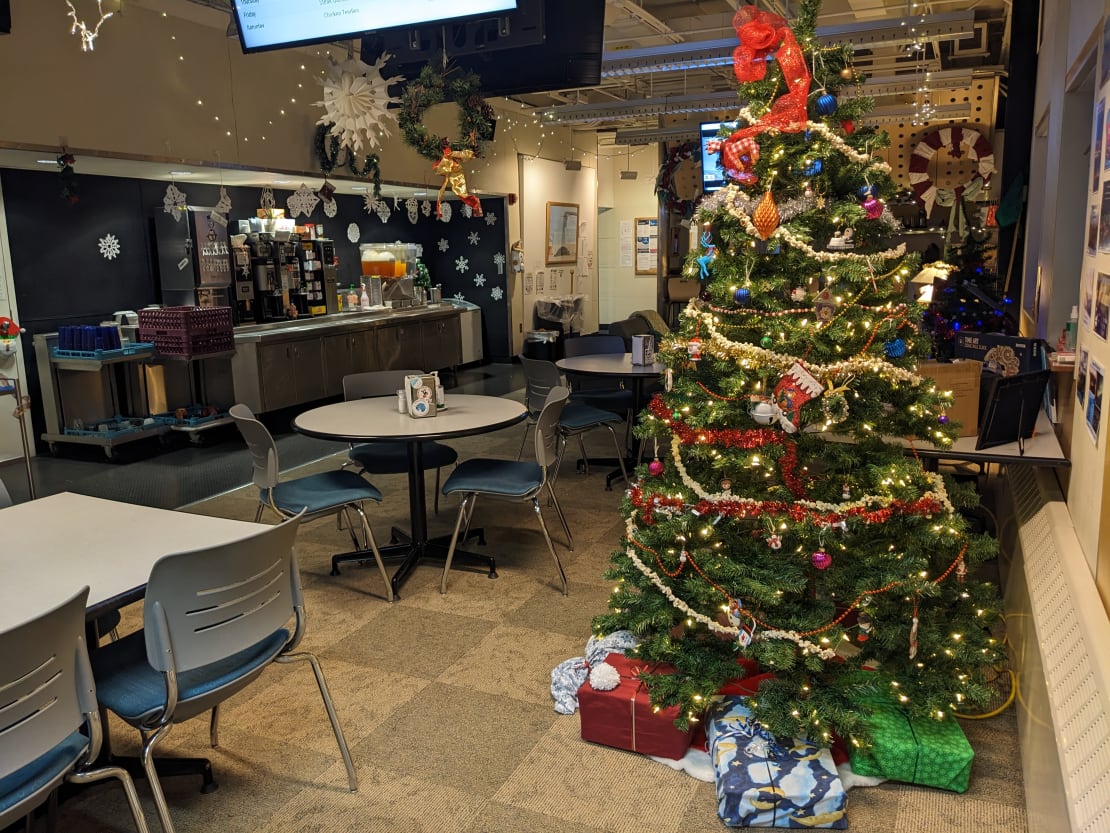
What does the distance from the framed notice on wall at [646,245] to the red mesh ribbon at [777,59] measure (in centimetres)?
1238

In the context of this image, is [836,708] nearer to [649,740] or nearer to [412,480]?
[649,740]

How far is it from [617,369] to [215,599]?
391 centimetres

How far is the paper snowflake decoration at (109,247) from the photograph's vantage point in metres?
7.25

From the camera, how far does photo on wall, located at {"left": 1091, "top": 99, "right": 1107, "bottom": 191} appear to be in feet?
8.92

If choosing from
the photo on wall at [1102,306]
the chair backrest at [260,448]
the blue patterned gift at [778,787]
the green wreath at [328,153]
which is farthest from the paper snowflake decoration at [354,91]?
the blue patterned gift at [778,787]

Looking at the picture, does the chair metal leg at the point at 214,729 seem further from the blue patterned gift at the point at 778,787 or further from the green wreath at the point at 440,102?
the green wreath at the point at 440,102

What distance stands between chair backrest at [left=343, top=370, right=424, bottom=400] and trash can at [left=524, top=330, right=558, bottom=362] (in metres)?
6.41

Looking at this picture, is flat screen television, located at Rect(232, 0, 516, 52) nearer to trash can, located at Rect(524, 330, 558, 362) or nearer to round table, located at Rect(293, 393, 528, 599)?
round table, located at Rect(293, 393, 528, 599)

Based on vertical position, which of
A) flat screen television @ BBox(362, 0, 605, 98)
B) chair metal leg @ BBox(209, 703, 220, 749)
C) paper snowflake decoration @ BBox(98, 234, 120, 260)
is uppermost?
flat screen television @ BBox(362, 0, 605, 98)

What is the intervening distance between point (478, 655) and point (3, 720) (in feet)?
6.54

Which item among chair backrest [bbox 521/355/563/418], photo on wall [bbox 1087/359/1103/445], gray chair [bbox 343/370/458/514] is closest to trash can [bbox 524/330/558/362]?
chair backrest [bbox 521/355/563/418]

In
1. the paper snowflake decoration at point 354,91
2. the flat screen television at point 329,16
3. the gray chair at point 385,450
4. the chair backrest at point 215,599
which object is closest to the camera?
the chair backrest at point 215,599

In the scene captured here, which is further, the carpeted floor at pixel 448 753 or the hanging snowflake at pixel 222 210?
the hanging snowflake at pixel 222 210

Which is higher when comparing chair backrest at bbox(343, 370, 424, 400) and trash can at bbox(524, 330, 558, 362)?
chair backrest at bbox(343, 370, 424, 400)
